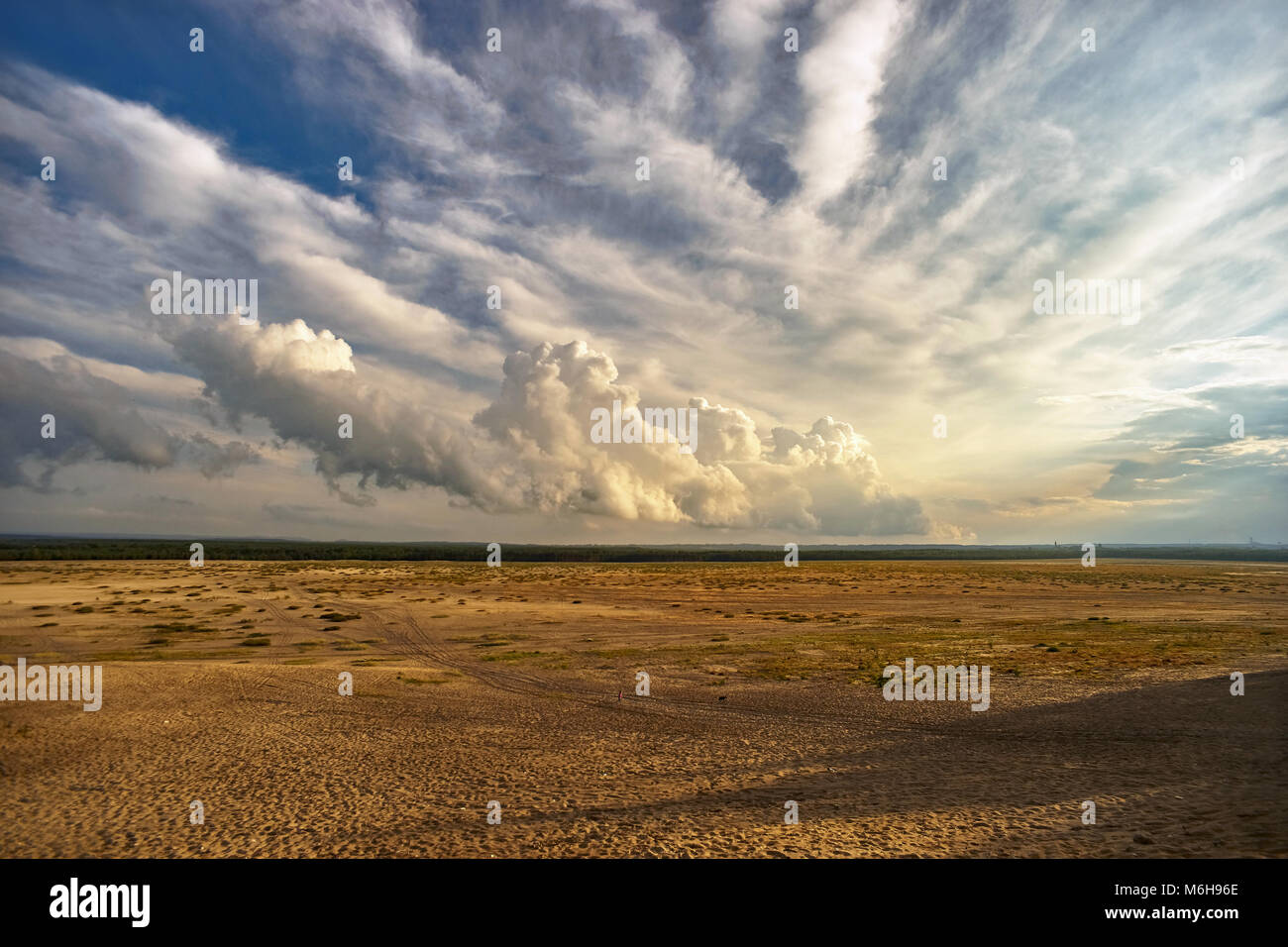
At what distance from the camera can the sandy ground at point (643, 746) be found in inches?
468

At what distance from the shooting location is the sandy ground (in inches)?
468

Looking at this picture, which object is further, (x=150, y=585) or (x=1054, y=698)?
(x=150, y=585)

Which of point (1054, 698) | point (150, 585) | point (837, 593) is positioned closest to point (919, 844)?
point (1054, 698)

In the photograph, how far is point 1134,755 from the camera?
16234 millimetres

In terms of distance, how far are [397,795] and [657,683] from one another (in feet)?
44.6

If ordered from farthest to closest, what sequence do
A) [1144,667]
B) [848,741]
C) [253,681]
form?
1. [1144,667]
2. [253,681]
3. [848,741]

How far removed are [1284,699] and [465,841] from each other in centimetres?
2657

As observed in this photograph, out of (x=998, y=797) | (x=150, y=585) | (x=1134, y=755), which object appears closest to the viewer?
(x=998, y=797)

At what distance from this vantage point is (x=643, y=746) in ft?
57.7
